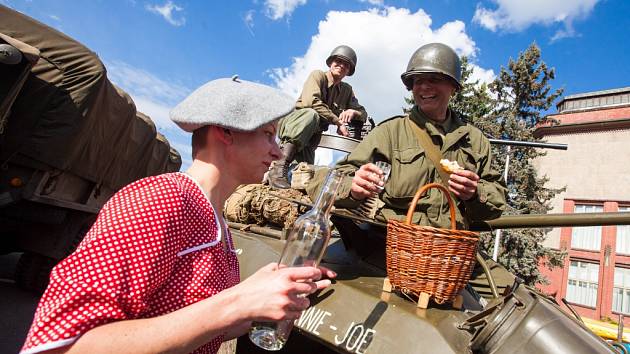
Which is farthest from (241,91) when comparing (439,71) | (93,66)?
(93,66)

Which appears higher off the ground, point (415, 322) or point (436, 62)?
point (436, 62)

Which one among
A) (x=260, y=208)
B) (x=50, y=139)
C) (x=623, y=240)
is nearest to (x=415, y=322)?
(x=260, y=208)

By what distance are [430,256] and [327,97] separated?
4193 millimetres

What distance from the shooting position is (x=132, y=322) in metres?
1.21

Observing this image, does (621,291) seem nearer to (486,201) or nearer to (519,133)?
(519,133)

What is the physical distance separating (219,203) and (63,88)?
14.1 feet

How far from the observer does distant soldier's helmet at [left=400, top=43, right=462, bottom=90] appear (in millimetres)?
3322

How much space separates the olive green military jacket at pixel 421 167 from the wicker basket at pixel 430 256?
0.66m

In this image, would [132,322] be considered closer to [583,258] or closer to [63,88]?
[63,88]

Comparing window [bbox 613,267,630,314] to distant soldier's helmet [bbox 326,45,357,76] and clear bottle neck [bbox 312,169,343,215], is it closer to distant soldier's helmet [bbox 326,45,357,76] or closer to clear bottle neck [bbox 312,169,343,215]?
distant soldier's helmet [bbox 326,45,357,76]

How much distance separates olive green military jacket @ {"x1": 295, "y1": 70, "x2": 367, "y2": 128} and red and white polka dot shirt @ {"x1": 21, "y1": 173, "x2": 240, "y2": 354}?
4170 millimetres

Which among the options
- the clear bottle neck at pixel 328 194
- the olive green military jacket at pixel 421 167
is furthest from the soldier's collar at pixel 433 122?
the clear bottle neck at pixel 328 194

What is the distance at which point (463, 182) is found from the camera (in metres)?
2.61

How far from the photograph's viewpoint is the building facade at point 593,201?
26.7 m
